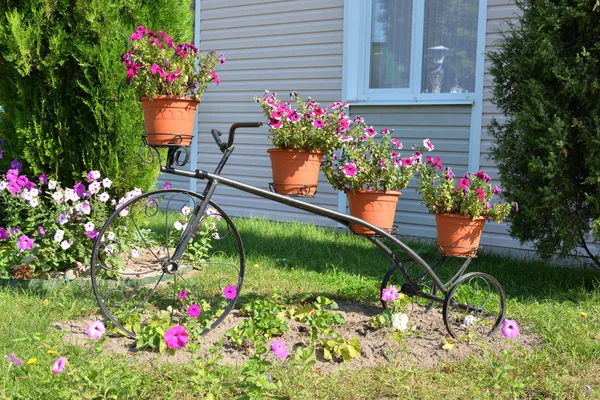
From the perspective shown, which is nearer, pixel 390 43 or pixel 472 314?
pixel 472 314

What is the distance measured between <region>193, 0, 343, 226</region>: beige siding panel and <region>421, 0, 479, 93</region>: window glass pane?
1009 mm

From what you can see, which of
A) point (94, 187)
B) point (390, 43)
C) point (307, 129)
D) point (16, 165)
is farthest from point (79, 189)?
point (390, 43)

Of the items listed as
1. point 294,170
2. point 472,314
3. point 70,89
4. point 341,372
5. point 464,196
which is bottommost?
point 341,372

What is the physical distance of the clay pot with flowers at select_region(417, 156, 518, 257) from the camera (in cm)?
357

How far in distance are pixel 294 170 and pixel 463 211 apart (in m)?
0.95

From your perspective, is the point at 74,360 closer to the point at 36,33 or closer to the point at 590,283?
the point at 36,33

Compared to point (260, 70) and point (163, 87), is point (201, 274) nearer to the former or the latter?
point (163, 87)

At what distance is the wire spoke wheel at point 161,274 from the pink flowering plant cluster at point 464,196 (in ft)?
3.61

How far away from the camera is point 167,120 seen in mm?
3393

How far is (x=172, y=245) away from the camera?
18.3ft

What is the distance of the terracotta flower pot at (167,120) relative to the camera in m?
3.38

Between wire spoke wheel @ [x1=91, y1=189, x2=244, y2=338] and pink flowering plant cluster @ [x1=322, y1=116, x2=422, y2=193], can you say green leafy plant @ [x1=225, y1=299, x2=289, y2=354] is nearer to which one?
wire spoke wheel @ [x1=91, y1=189, x2=244, y2=338]

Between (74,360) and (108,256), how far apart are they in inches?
62.3

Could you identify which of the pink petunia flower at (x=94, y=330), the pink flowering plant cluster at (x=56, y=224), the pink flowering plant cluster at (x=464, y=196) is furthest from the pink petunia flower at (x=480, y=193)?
the pink flowering plant cluster at (x=56, y=224)
